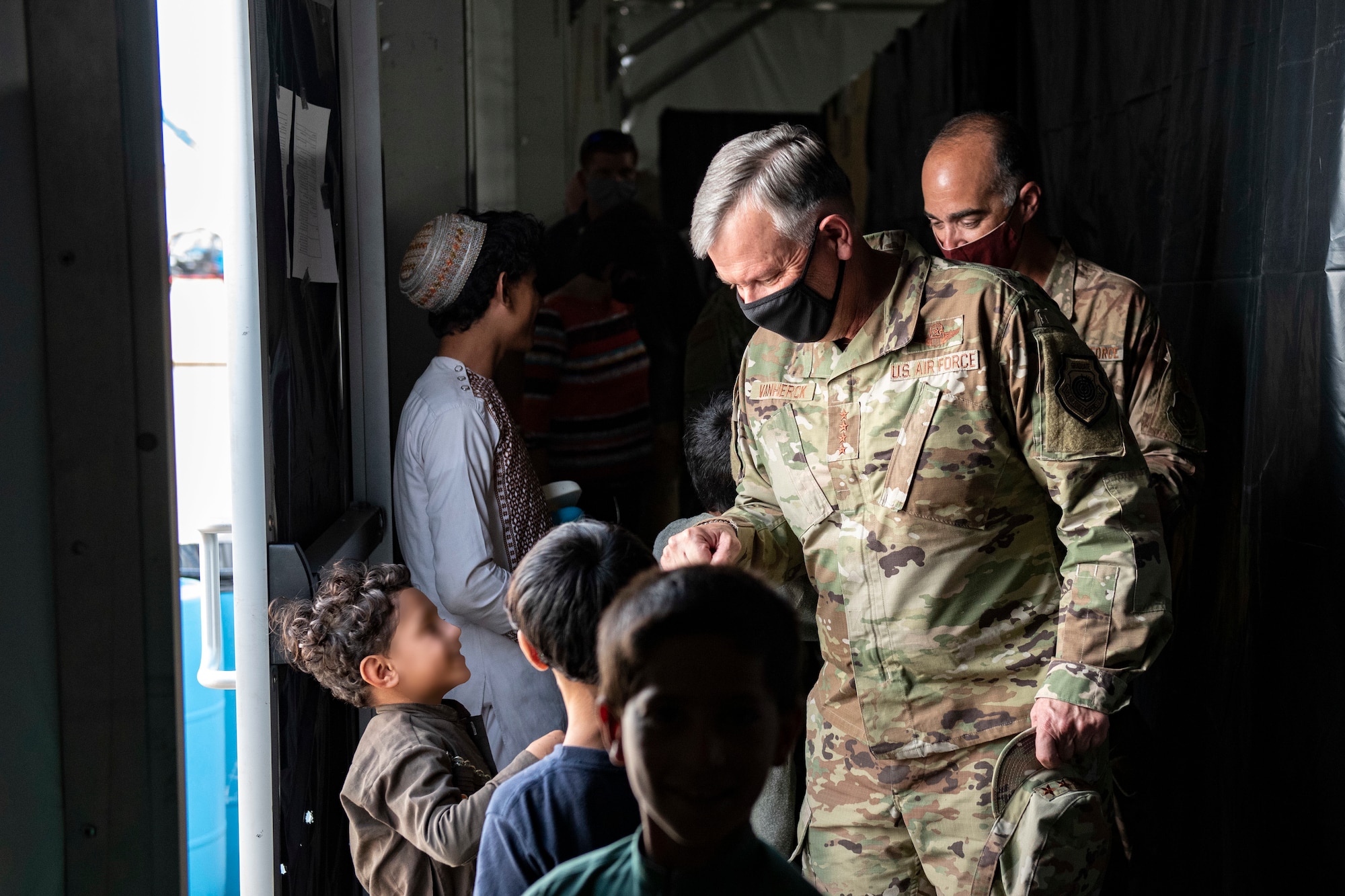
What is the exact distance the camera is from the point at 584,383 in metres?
3.40

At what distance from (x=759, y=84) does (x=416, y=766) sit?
675 centimetres

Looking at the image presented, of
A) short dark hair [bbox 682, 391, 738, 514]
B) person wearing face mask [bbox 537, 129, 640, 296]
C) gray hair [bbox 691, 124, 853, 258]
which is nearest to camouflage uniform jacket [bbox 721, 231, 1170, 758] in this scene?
gray hair [bbox 691, 124, 853, 258]

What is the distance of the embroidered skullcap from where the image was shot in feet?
7.60

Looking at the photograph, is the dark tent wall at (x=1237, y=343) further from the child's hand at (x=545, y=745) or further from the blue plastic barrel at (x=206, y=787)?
the blue plastic barrel at (x=206, y=787)

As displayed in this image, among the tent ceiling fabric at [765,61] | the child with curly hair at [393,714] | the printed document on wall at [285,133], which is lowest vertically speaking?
the child with curly hair at [393,714]

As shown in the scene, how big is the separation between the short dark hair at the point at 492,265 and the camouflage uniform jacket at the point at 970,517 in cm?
87

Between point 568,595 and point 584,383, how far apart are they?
2.19 m

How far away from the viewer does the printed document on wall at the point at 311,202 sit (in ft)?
6.31

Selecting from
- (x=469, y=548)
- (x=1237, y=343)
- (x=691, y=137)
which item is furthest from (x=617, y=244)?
(x=691, y=137)

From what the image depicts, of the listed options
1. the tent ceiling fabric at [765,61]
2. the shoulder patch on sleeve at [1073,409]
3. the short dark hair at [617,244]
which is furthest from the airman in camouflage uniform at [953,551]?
the tent ceiling fabric at [765,61]

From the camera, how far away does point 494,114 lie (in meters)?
4.67

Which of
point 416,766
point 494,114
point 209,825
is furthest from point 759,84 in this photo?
point 416,766

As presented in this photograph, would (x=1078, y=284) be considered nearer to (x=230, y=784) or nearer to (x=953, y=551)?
(x=953, y=551)

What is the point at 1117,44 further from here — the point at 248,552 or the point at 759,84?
the point at 759,84
